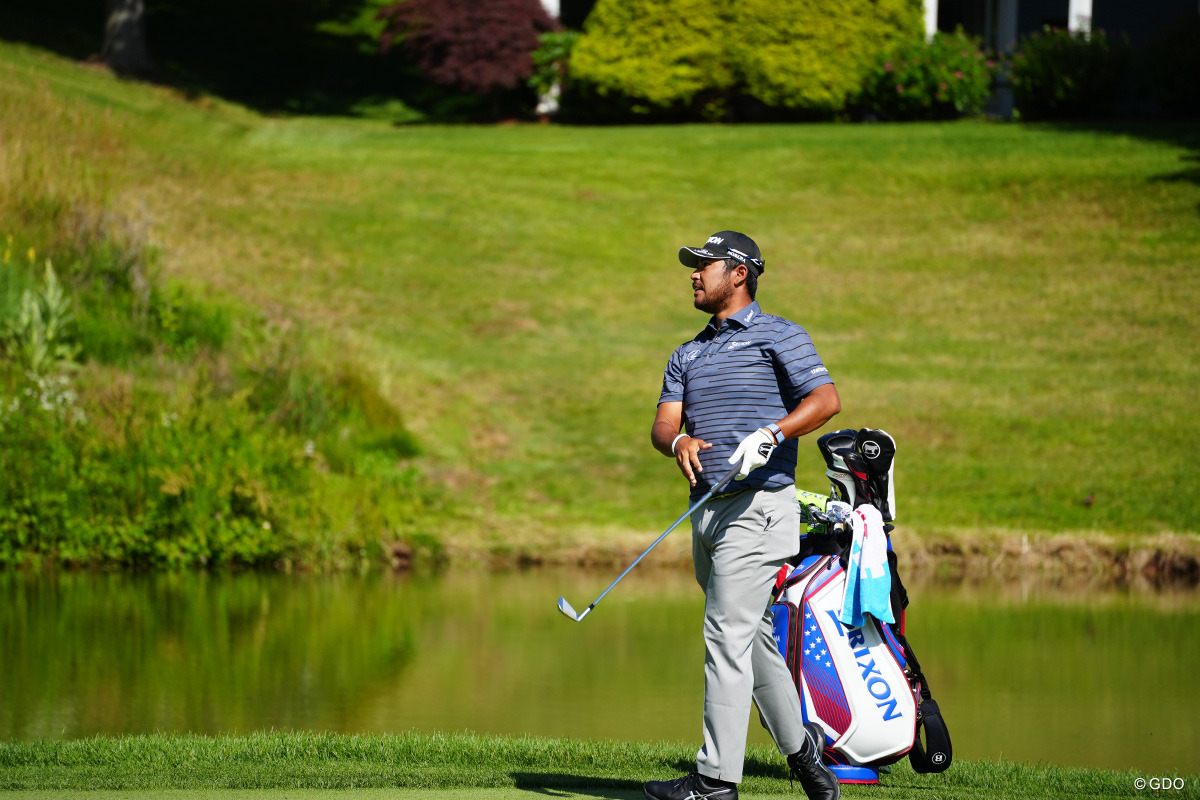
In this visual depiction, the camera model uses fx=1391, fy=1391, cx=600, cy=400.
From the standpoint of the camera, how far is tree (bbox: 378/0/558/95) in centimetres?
2727

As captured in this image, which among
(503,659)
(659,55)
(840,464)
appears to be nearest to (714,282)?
(840,464)

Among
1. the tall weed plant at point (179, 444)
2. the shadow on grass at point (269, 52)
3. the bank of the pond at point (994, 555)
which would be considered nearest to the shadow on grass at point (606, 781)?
the bank of the pond at point (994, 555)

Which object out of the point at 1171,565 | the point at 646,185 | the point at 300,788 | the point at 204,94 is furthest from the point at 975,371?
the point at 204,94

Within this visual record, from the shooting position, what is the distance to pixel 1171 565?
11.2 m

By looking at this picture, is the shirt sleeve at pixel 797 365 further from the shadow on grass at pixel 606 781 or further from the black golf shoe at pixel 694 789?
the shadow on grass at pixel 606 781

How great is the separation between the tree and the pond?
58.7 feet

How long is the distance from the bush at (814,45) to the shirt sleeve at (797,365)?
72.3 feet

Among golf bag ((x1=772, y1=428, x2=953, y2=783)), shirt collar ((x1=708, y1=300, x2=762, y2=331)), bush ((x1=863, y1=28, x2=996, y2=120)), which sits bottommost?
golf bag ((x1=772, y1=428, x2=953, y2=783))

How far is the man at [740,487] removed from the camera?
15.9ft

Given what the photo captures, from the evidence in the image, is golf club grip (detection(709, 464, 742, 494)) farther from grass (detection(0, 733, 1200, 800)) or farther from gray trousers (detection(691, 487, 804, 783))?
grass (detection(0, 733, 1200, 800))

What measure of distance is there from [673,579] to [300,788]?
21.0 ft

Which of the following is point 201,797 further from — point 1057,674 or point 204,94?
point 204,94

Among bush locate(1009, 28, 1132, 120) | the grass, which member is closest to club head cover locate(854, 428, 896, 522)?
the grass

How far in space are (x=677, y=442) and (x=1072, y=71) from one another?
22222 mm
